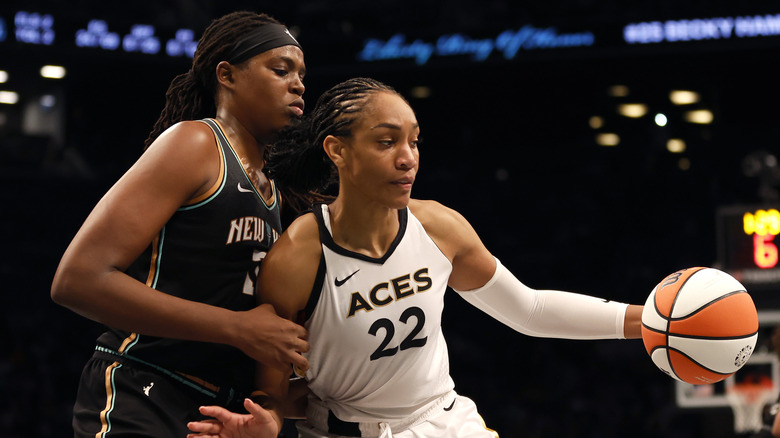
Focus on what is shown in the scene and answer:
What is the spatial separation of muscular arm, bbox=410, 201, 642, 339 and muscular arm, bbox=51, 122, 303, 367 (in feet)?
2.27

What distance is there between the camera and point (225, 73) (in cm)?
254

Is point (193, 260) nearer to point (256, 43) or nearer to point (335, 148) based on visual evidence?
point (335, 148)

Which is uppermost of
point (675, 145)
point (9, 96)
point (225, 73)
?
point (675, 145)

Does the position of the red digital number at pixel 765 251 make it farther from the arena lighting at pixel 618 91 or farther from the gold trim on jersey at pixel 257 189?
the gold trim on jersey at pixel 257 189

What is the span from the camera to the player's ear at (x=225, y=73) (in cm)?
253

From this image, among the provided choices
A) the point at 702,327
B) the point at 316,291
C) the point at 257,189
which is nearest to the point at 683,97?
the point at 702,327

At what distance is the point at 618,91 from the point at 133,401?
798 cm

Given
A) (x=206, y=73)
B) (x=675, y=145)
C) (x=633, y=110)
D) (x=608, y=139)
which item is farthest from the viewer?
(x=608, y=139)

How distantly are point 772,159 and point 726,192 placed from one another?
1361 millimetres

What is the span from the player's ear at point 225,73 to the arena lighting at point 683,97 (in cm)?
762

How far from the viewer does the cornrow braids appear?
257 cm

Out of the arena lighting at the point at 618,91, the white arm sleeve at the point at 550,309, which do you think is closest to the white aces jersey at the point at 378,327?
the white arm sleeve at the point at 550,309

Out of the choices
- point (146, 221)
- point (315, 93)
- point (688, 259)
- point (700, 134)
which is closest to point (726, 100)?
point (700, 134)

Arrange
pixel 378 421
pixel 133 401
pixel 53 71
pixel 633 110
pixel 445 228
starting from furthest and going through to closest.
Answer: pixel 633 110 < pixel 53 71 < pixel 445 228 < pixel 378 421 < pixel 133 401
